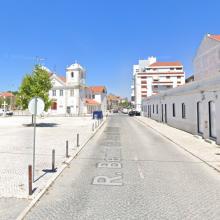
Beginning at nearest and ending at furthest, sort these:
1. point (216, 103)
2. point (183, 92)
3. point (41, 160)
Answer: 1. point (41, 160)
2. point (216, 103)
3. point (183, 92)

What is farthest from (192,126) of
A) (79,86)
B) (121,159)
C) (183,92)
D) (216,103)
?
(79,86)

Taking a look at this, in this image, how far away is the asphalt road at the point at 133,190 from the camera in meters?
5.95

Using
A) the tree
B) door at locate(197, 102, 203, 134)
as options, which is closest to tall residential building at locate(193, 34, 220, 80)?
door at locate(197, 102, 203, 134)

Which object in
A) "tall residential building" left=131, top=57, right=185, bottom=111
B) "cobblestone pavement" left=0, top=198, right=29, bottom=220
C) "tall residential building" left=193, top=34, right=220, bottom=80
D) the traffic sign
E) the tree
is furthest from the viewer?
"tall residential building" left=131, top=57, right=185, bottom=111

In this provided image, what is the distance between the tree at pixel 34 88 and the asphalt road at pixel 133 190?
19.6m

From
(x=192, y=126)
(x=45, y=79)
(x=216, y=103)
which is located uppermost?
(x=45, y=79)

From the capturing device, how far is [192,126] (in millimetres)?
21672

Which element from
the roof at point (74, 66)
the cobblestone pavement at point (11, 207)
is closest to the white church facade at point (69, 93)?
the roof at point (74, 66)

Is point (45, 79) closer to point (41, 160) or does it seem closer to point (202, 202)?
point (41, 160)

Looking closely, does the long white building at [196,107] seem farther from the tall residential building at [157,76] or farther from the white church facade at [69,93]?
the tall residential building at [157,76]

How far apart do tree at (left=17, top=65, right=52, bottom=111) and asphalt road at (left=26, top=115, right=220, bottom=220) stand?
19603 mm

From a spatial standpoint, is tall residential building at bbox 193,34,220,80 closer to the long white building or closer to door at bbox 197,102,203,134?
the long white building

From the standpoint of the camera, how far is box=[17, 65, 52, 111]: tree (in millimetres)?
30000

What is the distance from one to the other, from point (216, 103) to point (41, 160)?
11.3 metres
